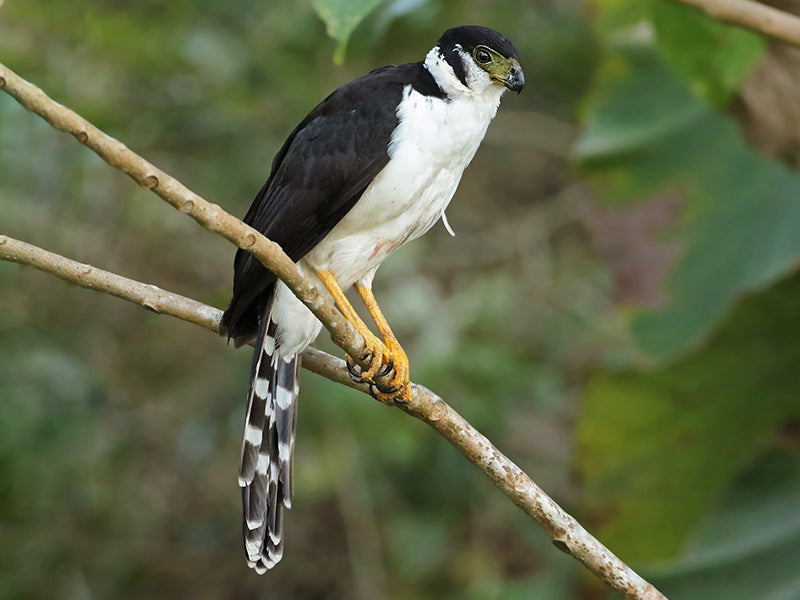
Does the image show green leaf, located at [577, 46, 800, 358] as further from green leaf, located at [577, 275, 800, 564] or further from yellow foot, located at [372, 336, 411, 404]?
yellow foot, located at [372, 336, 411, 404]

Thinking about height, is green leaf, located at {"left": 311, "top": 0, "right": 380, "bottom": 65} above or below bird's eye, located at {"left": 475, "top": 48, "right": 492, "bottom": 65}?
above

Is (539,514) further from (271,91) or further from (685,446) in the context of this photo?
(271,91)

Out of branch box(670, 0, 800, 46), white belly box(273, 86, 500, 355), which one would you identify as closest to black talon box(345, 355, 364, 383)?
white belly box(273, 86, 500, 355)

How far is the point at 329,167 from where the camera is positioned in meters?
2.69

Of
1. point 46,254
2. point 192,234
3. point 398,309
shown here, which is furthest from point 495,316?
Result: point 46,254

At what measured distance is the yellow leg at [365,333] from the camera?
2631 millimetres

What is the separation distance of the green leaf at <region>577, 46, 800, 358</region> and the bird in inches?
54.7

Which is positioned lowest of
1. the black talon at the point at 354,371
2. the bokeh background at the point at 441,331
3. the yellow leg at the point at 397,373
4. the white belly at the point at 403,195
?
the bokeh background at the point at 441,331

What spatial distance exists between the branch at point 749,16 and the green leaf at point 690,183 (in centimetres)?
139

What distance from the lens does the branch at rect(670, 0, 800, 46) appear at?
2477mm

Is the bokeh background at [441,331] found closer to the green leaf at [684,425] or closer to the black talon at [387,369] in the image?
the green leaf at [684,425]

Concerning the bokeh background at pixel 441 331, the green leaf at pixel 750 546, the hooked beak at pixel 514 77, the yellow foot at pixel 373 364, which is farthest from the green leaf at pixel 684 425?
the hooked beak at pixel 514 77

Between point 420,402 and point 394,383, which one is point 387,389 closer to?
point 394,383

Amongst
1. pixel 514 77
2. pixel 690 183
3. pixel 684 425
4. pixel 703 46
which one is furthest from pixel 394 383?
pixel 690 183
